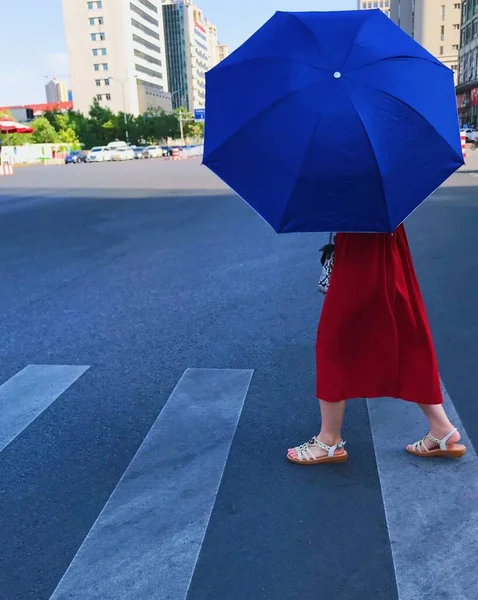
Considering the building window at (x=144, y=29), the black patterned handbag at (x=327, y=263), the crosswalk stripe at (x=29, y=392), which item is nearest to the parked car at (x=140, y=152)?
the crosswalk stripe at (x=29, y=392)

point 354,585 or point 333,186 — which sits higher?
point 333,186

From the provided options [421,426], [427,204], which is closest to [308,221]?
[421,426]

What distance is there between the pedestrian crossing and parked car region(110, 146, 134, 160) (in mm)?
62896

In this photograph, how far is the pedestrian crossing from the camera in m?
2.53

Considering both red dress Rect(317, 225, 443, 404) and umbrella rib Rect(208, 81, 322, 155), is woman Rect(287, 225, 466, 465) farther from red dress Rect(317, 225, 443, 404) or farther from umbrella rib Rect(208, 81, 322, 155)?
umbrella rib Rect(208, 81, 322, 155)

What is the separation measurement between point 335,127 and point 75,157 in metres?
59.8

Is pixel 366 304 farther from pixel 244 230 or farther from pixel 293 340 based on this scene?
pixel 244 230

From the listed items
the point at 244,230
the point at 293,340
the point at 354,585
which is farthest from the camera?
the point at 244,230

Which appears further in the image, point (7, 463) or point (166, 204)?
point (166, 204)

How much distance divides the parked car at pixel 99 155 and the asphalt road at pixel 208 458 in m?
55.4

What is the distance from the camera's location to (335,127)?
267cm

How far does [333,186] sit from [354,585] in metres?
1.48

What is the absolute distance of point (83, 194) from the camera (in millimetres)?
20703

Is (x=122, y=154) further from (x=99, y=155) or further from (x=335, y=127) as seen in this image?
(x=335, y=127)
